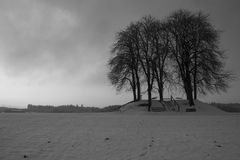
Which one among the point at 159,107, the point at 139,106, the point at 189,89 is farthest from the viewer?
the point at 139,106

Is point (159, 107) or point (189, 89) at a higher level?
point (189, 89)

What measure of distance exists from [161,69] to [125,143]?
994 inches

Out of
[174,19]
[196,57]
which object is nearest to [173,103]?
[196,57]

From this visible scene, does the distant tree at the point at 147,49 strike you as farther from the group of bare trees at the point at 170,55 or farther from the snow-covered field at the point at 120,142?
the snow-covered field at the point at 120,142

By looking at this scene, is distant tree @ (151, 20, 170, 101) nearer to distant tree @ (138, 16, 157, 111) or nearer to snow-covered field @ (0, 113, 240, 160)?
distant tree @ (138, 16, 157, 111)

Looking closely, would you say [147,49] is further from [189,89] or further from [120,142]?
[120,142]

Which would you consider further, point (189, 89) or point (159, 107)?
point (189, 89)

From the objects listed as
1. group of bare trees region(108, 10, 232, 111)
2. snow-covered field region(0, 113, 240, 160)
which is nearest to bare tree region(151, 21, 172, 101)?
group of bare trees region(108, 10, 232, 111)

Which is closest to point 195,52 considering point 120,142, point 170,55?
point 170,55

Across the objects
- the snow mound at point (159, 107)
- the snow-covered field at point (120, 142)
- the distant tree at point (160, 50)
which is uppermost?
the distant tree at point (160, 50)

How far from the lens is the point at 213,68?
3347cm

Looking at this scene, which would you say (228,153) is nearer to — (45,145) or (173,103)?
(45,145)

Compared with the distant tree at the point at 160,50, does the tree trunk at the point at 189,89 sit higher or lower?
lower

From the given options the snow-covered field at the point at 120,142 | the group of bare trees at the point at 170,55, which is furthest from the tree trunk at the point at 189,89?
the snow-covered field at the point at 120,142
